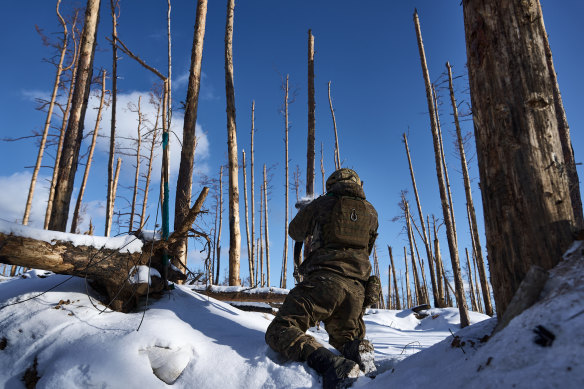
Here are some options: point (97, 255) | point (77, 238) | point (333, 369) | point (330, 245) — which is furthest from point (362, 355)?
point (77, 238)

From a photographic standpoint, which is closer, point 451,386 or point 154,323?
point 451,386

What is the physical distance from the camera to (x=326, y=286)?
273cm

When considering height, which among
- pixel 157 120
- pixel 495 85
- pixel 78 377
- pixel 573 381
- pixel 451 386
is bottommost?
pixel 78 377

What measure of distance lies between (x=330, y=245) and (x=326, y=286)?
0.40 meters

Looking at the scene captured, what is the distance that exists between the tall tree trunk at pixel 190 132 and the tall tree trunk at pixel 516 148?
16.9 ft

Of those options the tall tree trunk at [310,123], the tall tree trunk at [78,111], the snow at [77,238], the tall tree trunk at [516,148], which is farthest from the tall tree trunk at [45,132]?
the tall tree trunk at [516,148]

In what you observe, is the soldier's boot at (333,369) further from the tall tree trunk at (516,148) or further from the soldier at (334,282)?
the tall tree trunk at (516,148)

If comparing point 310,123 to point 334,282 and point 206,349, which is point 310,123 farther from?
point 206,349

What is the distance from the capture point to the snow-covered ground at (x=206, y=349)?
1218 millimetres

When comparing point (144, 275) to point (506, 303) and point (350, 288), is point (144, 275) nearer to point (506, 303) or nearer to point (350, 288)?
point (350, 288)

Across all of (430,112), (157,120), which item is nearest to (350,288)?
(430,112)

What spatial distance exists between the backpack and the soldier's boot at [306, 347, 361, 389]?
3.25ft

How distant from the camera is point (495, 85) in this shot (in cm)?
198

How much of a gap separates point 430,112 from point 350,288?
8.87 metres
